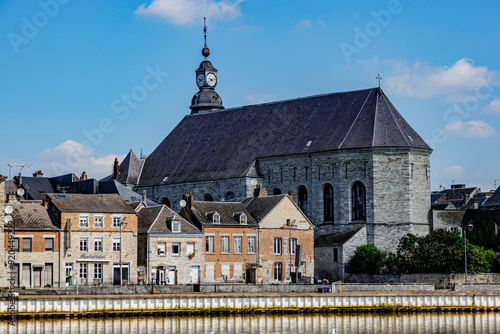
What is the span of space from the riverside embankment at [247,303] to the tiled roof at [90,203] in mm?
10823

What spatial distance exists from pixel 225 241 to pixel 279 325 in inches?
665

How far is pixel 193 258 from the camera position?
5794 cm

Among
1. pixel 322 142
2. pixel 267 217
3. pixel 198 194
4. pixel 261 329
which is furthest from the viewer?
pixel 198 194

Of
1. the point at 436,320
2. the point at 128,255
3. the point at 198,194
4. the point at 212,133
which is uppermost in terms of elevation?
the point at 212,133

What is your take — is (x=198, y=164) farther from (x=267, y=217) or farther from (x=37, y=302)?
(x=37, y=302)

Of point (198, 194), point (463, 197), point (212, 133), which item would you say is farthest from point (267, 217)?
point (463, 197)

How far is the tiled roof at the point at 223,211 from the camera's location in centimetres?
6044

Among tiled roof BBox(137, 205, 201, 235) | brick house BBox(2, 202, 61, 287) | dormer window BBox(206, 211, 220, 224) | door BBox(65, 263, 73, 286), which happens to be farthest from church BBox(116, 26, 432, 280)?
brick house BBox(2, 202, 61, 287)

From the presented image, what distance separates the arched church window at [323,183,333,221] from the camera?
69.1 metres

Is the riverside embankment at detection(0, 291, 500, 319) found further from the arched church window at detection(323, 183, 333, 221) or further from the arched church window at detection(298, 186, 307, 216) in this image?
the arched church window at detection(298, 186, 307, 216)

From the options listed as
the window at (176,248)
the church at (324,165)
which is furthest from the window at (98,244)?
the church at (324,165)

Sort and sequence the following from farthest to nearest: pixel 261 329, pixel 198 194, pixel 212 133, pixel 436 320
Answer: pixel 212 133
pixel 198 194
pixel 436 320
pixel 261 329

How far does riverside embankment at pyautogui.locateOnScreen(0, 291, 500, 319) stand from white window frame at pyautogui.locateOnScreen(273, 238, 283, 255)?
1173 cm

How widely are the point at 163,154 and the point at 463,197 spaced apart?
97.0 ft
